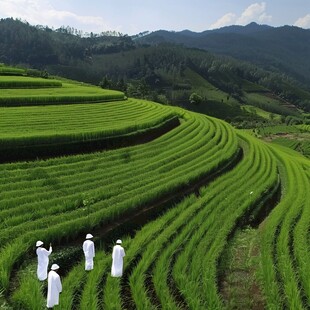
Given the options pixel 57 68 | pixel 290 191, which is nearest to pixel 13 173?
pixel 290 191

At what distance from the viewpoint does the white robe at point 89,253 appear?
1222 centimetres

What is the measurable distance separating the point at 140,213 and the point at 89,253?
5.83 meters

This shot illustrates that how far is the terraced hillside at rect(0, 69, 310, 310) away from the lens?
11586 millimetres

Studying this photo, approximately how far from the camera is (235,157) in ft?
104

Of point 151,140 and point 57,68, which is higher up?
point 151,140

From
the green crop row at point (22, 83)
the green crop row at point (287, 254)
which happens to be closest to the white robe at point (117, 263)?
the green crop row at point (287, 254)

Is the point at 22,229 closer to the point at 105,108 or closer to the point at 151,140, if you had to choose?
the point at 151,140

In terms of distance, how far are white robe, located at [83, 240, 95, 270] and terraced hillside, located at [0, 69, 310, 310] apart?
26 cm

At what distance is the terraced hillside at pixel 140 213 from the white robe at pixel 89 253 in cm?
26

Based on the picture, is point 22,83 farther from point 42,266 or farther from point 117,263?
point 117,263

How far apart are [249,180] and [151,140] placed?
847 centimetres

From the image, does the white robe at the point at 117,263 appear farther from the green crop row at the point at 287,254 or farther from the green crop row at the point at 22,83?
the green crop row at the point at 22,83

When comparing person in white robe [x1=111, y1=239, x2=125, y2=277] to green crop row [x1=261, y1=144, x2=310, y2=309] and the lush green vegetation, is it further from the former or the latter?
the lush green vegetation

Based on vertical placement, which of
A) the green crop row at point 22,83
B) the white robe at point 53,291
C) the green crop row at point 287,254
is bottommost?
the green crop row at point 287,254
